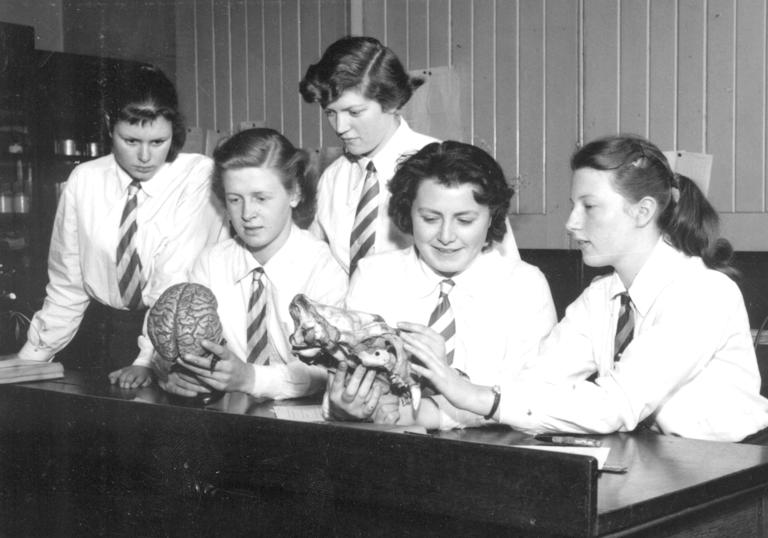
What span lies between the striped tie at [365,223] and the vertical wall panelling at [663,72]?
1.23 metres

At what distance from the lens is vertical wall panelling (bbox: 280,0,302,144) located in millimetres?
4770

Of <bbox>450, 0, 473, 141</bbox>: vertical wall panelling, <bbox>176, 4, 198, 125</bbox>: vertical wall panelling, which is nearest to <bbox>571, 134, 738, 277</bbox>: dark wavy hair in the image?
<bbox>450, 0, 473, 141</bbox>: vertical wall panelling

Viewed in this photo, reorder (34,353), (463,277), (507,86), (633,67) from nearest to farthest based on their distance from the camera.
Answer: (463,277)
(34,353)
(633,67)
(507,86)

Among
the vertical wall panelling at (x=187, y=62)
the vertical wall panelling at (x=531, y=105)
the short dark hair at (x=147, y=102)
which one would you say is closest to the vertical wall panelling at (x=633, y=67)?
the vertical wall panelling at (x=531, y=105)

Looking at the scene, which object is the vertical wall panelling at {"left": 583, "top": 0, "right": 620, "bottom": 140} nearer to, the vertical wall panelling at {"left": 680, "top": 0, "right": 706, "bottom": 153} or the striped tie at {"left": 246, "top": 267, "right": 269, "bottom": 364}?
the vertical wall panelling at {"left": 680, "top": 0, "right": 706, "bottom": 153}

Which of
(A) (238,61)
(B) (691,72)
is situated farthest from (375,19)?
(B) (691,72)

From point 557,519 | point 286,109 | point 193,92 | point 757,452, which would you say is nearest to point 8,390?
point 557,519

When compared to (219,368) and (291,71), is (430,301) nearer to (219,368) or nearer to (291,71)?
(219,368)

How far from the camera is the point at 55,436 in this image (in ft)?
7.38

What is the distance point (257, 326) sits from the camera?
2750 mm

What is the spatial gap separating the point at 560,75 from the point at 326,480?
8.59 feet

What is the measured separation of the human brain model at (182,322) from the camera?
219 cm

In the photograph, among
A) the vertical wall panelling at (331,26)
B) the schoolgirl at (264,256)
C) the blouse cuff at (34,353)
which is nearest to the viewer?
the schoolgirl at (264,256)

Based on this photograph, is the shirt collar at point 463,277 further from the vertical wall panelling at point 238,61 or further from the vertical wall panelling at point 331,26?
the vertical wall panelling at point 238,61
